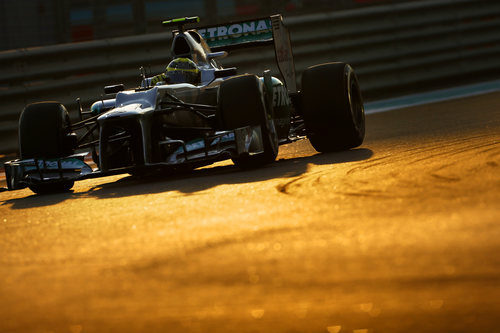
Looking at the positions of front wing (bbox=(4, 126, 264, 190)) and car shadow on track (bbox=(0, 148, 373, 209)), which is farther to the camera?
front wing (bbox=(4, 126, 264, 190))

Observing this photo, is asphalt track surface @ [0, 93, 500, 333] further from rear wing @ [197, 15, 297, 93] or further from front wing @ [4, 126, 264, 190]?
rear wing @ [197, 15, 297, 93]

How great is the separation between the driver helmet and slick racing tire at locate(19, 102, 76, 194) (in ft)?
3.76

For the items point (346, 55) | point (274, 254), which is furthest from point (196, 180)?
point (346, 55)

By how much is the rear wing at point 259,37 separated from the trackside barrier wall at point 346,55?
3.43 m

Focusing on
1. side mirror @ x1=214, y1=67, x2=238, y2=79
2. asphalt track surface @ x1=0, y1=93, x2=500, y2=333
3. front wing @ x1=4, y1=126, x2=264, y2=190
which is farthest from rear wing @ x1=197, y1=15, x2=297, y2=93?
asphalt track surface @ x1=0, y1=93, x2=500, y2=333

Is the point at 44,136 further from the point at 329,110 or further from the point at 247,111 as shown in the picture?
the point at 329,110

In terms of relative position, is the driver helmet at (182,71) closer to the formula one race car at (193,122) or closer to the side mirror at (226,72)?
the formula one race car at (193,122)

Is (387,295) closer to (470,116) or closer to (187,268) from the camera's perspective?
(187,268)

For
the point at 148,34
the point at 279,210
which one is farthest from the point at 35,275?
the point at 148,34

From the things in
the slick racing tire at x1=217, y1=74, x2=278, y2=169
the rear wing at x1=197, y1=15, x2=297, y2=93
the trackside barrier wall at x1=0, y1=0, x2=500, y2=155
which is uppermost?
the rear wing at x1=197, y1=15, x2=297, y2=93

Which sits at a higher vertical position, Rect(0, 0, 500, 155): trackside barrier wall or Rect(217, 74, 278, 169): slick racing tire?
Rect(217, 74, 278, 169): slick racing tire

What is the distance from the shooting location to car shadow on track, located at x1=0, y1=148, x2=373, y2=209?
21.8 ft

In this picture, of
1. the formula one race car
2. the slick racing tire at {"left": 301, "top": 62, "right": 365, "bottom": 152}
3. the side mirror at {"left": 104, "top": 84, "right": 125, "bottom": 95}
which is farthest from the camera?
the side mirror at {"left": 104, "top": 84, "right": 125, "bottom": 95}

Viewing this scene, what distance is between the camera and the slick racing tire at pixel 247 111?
748 centimetres
